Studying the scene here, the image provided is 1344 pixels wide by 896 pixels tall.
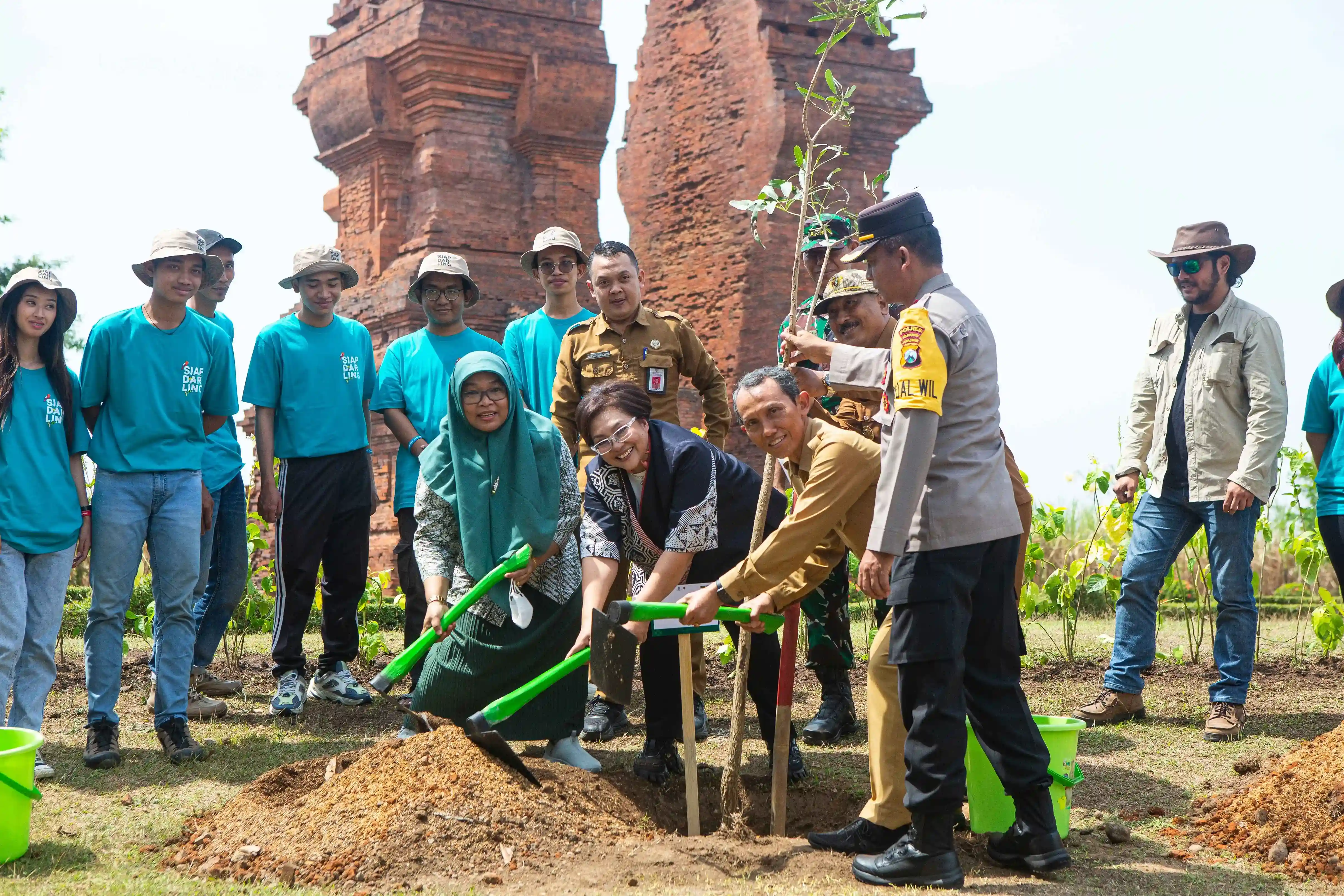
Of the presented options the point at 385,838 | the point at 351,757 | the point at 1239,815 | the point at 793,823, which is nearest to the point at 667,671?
the point at 793,823

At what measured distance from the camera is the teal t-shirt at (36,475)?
4.95 metres

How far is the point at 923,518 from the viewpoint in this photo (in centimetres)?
A: 371

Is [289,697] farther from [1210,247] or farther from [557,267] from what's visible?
[1210,247]

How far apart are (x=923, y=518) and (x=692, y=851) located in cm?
123

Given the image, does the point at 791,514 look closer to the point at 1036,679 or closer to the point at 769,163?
the point at 1036,679

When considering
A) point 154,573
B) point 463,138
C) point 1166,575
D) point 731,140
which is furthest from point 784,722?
point 731,140

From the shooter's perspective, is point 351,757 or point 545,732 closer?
point 351,757

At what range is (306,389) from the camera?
20.9 feet

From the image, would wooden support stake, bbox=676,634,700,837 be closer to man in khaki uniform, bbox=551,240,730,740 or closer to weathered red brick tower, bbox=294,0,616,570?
man in khaki uniform, bbox=551,240,730,740

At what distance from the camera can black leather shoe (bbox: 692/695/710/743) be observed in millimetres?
5652

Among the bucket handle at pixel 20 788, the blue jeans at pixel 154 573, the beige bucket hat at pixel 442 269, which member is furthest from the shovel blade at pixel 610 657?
the beige bucket hat at pixel 442 269

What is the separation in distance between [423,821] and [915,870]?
1.52m

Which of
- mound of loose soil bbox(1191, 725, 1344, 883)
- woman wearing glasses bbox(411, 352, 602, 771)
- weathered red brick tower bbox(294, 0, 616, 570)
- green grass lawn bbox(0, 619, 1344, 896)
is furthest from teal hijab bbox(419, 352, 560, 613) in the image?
weathered red brick tower bbox(294, 0, 616, 570)

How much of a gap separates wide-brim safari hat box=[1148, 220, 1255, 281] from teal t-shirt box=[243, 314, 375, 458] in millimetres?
3940
